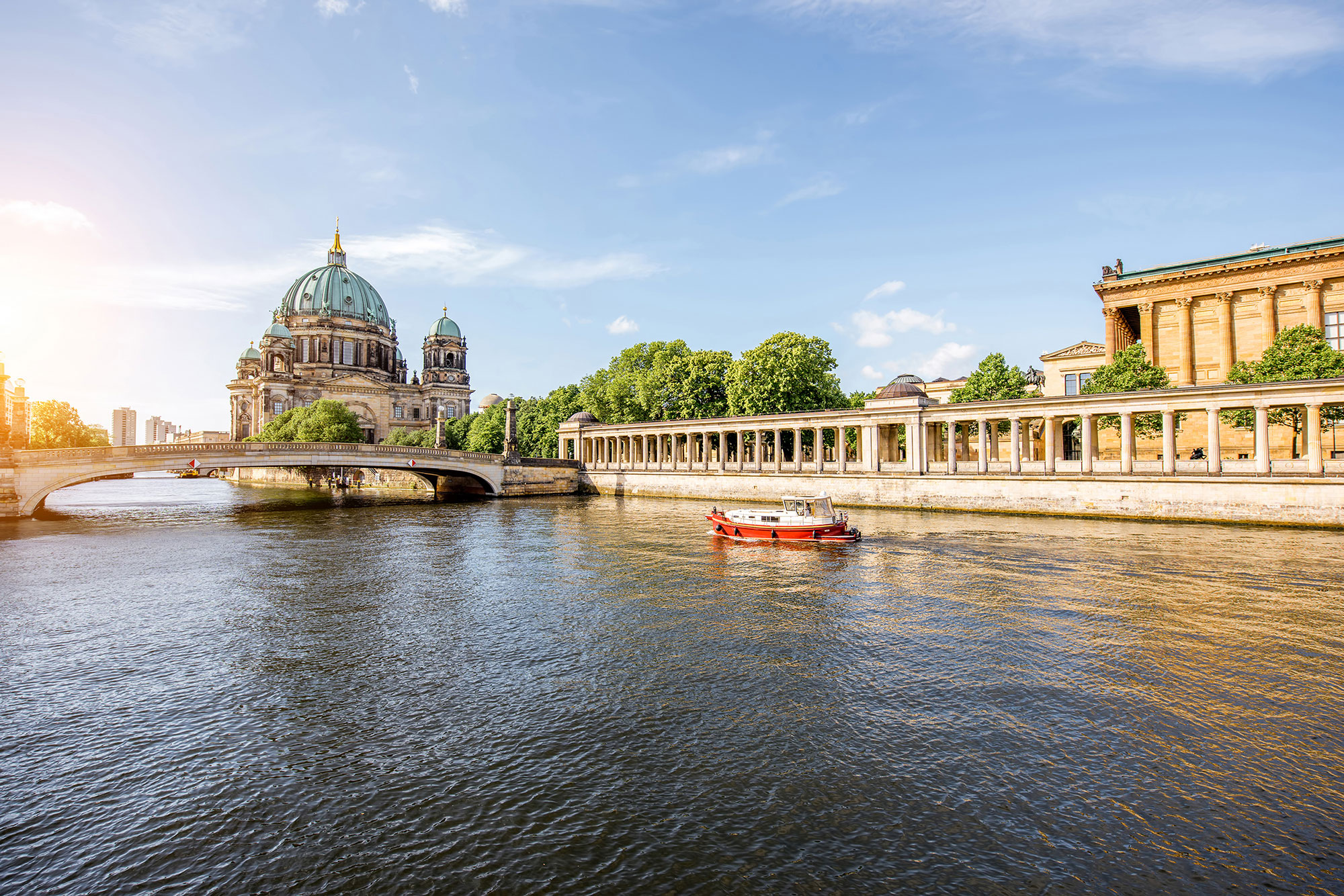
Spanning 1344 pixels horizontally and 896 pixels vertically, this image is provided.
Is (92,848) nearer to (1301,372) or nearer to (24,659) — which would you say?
(24,659)

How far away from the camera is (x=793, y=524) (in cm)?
3544

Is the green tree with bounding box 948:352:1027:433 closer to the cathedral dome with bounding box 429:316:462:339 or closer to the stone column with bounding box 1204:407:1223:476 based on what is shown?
the stone column with bounding box 1204:407:1223:476

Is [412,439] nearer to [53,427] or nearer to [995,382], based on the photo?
[53,427]

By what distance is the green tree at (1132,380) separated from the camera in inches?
2199

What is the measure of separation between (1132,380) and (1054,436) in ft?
34.3

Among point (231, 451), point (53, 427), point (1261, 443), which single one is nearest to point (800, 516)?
point (1261, 443)

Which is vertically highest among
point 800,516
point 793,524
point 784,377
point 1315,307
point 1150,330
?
point 1315,307

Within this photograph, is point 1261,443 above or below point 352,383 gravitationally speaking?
below

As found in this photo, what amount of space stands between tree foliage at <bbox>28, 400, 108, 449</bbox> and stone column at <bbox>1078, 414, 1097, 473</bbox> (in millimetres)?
105288

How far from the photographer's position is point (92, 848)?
8828 millimetres

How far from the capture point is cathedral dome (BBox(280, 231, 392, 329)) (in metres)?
147

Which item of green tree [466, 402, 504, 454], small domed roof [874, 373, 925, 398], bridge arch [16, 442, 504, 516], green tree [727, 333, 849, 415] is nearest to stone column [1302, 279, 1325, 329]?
small domed roof [874, 373, 925, 398]

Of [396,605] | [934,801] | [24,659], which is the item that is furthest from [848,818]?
[24,659]

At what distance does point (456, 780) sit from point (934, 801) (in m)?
7.01
